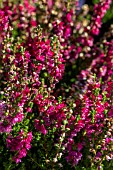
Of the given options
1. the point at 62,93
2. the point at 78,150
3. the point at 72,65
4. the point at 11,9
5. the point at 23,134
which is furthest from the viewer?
the point at 72,65

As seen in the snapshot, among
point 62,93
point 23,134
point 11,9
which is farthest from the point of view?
point 11,9

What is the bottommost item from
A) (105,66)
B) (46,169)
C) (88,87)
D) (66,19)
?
(46,169)

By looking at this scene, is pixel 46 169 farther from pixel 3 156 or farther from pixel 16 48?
pixel 16 48

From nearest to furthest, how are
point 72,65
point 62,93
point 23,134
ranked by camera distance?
point 23,134, point 62,93, point 72,65

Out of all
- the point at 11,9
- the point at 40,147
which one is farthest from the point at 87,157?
the point at 11,9

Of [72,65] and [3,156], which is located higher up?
[72,65]

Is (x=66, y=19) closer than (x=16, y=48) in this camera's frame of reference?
No

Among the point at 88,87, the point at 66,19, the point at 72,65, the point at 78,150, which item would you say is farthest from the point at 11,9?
the point at 78,150

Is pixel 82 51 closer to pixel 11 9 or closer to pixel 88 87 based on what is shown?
pixel 11 9

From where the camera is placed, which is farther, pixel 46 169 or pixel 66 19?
pixel 66 19
